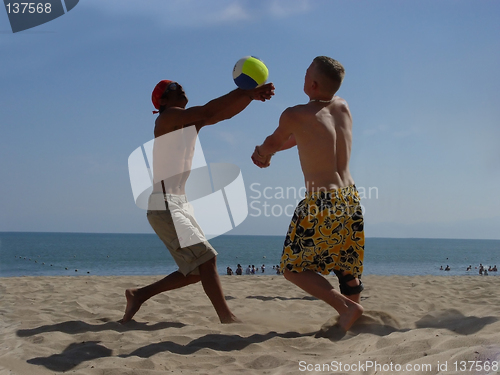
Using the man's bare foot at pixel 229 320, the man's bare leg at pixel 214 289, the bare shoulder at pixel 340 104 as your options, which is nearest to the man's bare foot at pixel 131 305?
the man's bare leg at pixel 214 289

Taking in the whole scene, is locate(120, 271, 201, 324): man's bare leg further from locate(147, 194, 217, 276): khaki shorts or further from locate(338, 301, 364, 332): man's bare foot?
locate(338, 301, 364, 332): man's bare foot

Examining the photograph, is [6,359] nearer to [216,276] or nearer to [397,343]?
[216,276]

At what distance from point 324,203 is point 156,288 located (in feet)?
5.85

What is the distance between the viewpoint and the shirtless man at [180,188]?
3.58 meters

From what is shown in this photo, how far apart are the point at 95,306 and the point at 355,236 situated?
310cm

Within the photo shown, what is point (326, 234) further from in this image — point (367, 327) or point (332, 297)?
point (367, 327)

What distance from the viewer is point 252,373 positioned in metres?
2.33

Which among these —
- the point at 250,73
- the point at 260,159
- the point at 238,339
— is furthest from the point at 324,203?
the point at 250,73

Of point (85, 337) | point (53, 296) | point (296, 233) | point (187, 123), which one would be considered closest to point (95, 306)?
point (53, 296)

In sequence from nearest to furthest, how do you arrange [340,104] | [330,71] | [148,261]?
[330,71] → [340,104] → [148,261]

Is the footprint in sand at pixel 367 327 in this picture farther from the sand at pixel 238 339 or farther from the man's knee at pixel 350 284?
the man's knee at pixel 350 284

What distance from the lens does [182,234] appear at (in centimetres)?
355

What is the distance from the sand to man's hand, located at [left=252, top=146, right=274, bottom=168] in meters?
1.32

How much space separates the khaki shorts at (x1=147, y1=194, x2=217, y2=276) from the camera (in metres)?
3.56
